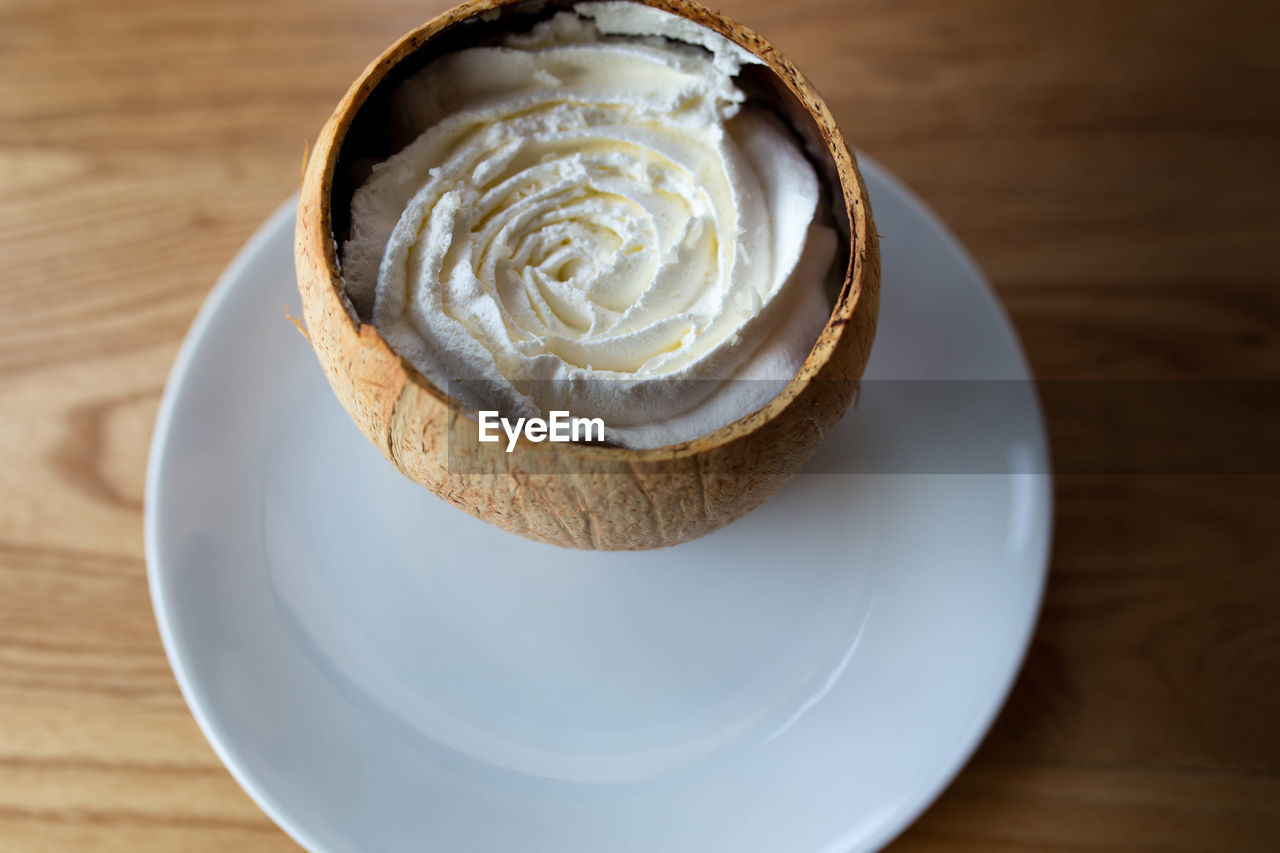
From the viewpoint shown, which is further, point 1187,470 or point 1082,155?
point 1082,155

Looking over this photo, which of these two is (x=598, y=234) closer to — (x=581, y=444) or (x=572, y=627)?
(x=581, y=444)

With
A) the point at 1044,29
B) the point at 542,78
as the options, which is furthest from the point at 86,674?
the point at 1044,29

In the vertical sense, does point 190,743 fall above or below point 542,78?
below

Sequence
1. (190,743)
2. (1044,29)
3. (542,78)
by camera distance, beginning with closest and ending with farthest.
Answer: (542,78) → (190,743) → (1044,29)

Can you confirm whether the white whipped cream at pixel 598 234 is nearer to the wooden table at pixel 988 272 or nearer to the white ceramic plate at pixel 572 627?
the white ceramic plate at pixel 572 627

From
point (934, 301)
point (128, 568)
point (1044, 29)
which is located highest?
point (1044, 29)

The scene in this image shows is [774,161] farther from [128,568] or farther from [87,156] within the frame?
[87,156]
